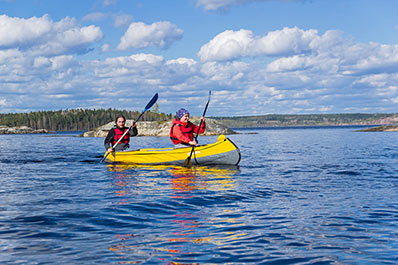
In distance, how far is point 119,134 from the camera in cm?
2036

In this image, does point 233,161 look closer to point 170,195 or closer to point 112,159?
point 112,159

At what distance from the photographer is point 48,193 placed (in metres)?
11.6

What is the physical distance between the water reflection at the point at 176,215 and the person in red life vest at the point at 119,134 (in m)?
4.14

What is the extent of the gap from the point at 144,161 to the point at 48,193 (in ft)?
26.3

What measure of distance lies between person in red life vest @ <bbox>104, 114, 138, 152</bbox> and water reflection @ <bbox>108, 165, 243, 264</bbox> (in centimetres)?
414

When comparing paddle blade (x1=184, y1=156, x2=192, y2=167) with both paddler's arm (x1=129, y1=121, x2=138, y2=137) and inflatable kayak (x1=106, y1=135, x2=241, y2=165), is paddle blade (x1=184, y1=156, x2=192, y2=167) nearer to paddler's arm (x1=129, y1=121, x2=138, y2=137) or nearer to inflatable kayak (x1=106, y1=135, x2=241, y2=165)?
inflatable kayak (x1=106, y1=135, x2=241, y2=165)

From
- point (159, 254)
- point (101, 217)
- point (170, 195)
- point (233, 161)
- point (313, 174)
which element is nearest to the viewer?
point (159, 254)

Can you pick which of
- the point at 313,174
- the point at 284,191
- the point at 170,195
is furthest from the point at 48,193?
the point at 313,174

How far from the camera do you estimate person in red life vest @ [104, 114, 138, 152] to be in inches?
780

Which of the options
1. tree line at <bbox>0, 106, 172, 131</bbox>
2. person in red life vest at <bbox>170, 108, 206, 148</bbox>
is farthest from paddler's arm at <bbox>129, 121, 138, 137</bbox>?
tree line at <bbox>0, 106, 172, 131</bbox>

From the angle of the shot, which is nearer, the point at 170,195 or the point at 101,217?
the point at 101,217

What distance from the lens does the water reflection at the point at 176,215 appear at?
19.7ft

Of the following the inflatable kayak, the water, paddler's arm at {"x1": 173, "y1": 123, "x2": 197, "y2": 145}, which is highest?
paddler's arm at {"x1": 173, "y1": 123, "x2": 197, "y2": 145}

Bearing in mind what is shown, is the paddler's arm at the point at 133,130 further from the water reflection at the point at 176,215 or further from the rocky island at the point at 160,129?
the rocky island at the point at 160,129
